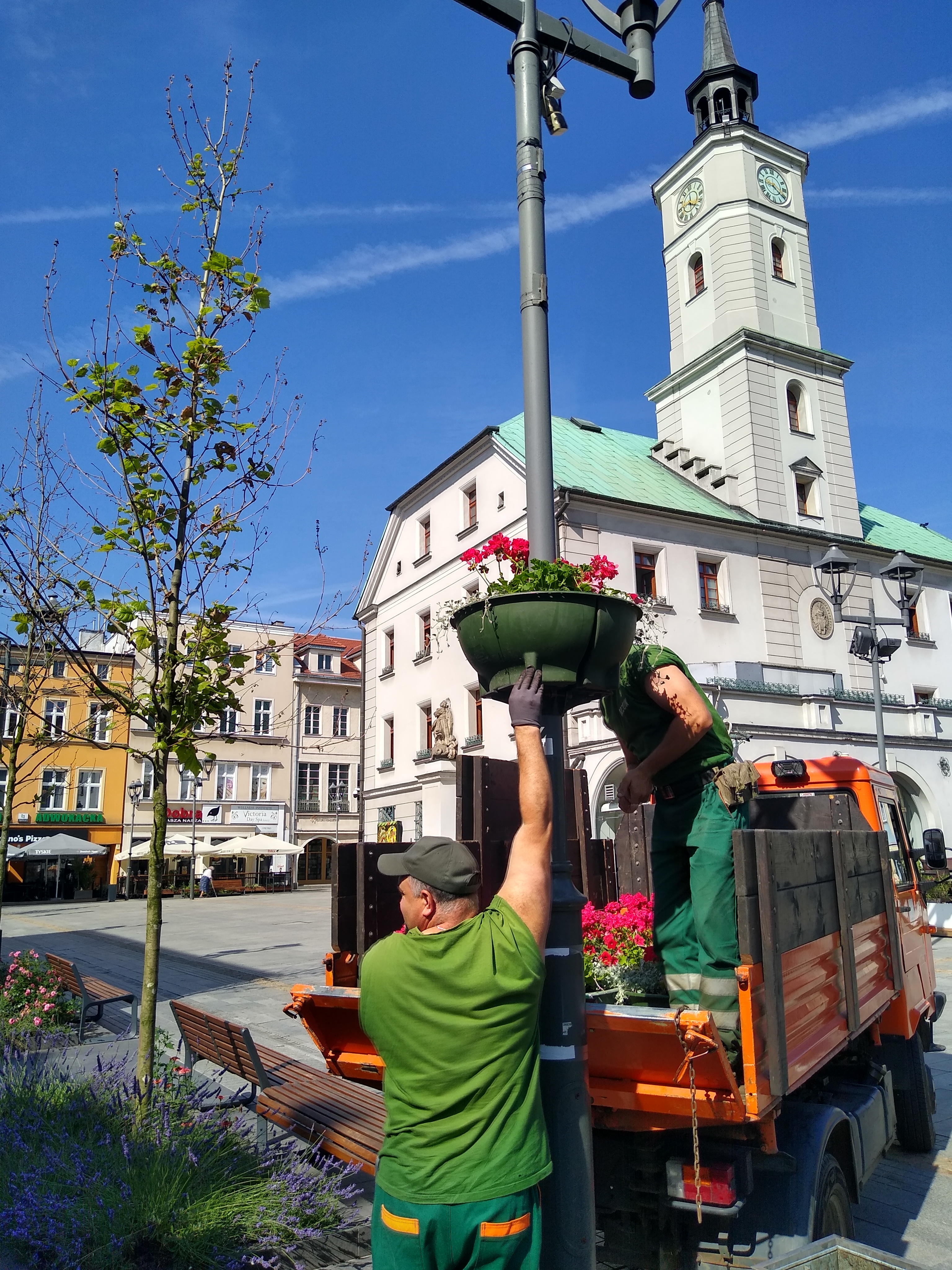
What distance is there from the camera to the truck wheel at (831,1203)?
356 centimetres

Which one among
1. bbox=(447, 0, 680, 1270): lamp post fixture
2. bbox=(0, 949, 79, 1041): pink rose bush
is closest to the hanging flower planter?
bbox=(447, 0, 680, 1270): lamp post fixture

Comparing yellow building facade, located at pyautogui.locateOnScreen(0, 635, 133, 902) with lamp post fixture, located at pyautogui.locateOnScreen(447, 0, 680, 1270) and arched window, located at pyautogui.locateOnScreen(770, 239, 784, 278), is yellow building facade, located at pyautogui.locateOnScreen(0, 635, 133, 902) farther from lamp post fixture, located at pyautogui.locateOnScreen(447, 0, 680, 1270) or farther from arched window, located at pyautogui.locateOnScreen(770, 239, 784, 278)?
lamp post fixture, located at pyautogui.locateOnScreen(447, 0, 680, 1270)

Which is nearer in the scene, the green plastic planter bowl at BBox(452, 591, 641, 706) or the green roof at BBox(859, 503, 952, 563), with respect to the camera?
the green plastic planter bowl at BBox(452, 591, 641, 706)

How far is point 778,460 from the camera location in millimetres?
31188

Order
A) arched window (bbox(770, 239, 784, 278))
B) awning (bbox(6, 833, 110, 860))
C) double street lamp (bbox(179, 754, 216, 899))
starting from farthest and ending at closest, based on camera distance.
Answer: double street lamp (bbox(179, 754, 216, 899)) < awning (bbox(6, 833, 110, 860)) < arched window (bbox(770, 239, 784, 278))

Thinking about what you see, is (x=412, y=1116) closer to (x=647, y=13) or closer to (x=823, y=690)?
(x=647, y=13)

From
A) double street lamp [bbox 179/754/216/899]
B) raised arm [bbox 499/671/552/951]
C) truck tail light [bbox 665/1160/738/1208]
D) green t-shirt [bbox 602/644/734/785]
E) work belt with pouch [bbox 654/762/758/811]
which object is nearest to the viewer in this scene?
raised arm [bbox 499/671/552/951]

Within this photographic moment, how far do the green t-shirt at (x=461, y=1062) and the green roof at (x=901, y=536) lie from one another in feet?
104

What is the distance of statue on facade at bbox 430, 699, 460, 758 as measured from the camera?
28.9 metres

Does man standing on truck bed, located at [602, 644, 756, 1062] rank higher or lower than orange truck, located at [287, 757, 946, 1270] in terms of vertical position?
higher

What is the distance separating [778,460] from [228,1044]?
2886cm

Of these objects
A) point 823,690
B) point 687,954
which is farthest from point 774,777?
point 823,690

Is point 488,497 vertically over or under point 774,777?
over

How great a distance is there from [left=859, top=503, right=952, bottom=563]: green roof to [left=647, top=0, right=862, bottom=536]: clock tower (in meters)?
2.24
